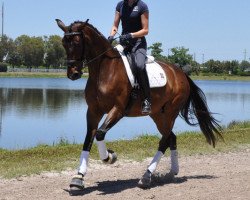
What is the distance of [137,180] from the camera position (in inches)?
351

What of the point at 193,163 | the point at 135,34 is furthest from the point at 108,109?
the point at 193,163

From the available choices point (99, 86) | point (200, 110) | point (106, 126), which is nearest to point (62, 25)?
point (99, 86)

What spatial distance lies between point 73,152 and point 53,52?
112 meters

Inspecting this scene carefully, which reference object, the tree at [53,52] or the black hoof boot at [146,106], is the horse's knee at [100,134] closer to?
the black hoof boot at [146,106]

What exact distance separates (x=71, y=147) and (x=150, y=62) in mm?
3936

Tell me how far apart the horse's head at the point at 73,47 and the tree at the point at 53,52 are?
11281cm

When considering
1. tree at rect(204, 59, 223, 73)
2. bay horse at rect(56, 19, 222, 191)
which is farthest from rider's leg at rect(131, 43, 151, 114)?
tree at rect(204, 59, 223, 73)

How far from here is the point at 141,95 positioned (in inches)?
327

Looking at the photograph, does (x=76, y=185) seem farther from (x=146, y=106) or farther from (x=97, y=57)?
(x=97, y=57)

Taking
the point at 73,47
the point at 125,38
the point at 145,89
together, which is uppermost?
the point at 125,38

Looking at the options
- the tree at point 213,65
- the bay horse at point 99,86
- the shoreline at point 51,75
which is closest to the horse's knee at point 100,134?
the bay horse at point 99,86

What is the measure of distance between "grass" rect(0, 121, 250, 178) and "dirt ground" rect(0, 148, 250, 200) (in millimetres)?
387

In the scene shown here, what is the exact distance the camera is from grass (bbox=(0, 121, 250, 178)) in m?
9.44

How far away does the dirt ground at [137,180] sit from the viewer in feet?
24.7
